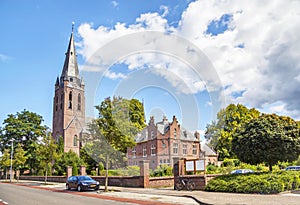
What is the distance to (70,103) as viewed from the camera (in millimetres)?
76688

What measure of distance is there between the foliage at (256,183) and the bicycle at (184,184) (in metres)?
1.30

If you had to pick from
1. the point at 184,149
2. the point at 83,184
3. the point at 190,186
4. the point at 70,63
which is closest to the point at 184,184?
the point at 190,186

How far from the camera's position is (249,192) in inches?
637

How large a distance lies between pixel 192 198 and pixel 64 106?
64127 millimetres

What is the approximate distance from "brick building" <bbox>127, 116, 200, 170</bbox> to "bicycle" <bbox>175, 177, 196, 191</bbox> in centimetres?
2671

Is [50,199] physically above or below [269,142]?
below

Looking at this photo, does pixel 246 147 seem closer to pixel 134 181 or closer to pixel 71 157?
pixel 134 181

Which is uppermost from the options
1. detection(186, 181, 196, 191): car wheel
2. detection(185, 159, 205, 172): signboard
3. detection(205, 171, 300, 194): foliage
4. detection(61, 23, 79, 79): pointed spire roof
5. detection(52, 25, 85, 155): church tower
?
detection(61, 23, 79, 79): pointed spire roof

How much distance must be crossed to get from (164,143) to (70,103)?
36440 mm

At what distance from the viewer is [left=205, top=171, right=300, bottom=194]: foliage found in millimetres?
15789

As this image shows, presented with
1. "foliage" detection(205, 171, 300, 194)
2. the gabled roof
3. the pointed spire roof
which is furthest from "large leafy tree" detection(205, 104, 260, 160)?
the pointed spire roof

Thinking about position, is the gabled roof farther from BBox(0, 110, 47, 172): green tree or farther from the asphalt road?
the asphalt road

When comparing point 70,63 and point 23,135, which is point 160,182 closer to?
point 23,135

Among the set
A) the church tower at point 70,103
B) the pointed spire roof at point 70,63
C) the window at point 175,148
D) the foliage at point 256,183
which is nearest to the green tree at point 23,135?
the church tower at point 70,103
